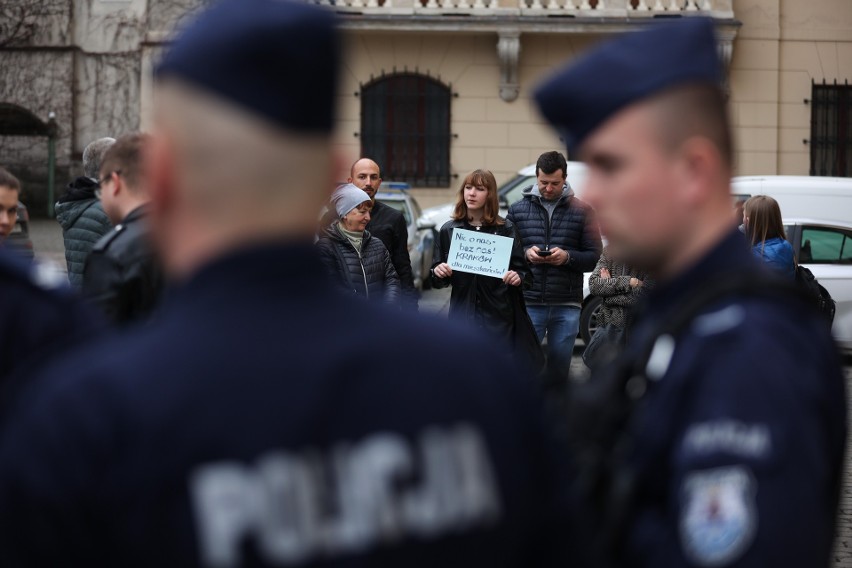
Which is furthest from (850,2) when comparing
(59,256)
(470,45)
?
(59,256)

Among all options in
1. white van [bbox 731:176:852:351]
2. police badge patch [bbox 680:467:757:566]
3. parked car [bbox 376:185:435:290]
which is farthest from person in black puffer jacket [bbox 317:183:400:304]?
parked car [bbox 376:185:435:290]

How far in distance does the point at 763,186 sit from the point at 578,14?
9852mm

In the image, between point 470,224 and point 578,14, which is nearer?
point 470,224

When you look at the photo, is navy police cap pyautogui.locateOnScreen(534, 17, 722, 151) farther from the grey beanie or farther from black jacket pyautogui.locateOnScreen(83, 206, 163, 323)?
the grey beanie

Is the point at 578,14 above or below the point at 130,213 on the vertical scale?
above

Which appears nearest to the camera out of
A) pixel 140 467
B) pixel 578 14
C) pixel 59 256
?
pixel 140 467

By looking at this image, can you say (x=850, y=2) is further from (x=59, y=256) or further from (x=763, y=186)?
(x=59, y=256)

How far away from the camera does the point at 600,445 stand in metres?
2.12

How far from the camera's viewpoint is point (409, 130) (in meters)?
25.1

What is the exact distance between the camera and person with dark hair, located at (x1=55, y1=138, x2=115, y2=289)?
23.1 ft

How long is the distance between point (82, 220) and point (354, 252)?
1.68 meters

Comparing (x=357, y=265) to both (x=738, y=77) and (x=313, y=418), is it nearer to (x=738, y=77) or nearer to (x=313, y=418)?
(x=313, y=418)

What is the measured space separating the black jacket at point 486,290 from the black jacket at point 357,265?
37.1 inches

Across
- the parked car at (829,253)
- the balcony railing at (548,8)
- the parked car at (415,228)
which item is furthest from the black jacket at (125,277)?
the balcony railing at (548,8)
